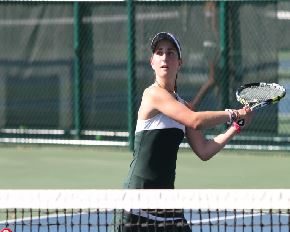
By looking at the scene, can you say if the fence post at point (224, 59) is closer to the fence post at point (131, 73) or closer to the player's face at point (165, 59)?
the fence post at point (131, 73)

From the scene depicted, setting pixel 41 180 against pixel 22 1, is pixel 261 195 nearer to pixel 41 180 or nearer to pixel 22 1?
pixel 41 180

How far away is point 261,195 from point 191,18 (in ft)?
33.1

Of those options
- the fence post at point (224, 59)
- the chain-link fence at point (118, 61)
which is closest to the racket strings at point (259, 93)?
the chain-link fence at point (118, 61)

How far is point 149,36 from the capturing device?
16.8 metres

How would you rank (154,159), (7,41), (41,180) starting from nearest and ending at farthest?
1. (154,159)
2. (41,180)
3. (7,41)

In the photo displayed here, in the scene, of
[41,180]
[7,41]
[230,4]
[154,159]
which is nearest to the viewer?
[154,159]

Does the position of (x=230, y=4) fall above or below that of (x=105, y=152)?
above

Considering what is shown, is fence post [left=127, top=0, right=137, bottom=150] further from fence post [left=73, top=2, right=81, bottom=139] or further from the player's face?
the player's face

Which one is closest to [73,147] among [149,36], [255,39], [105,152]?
[105,152]

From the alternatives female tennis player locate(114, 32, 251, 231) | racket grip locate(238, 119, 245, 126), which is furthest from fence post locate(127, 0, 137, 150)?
female tennis player locate(114, 32, 251, 231)

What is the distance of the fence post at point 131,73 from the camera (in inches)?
654

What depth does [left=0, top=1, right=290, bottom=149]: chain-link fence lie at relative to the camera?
16.3 meters

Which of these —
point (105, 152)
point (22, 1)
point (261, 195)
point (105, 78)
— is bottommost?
point (261, 195)

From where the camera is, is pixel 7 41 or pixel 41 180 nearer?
pixel 41 180
